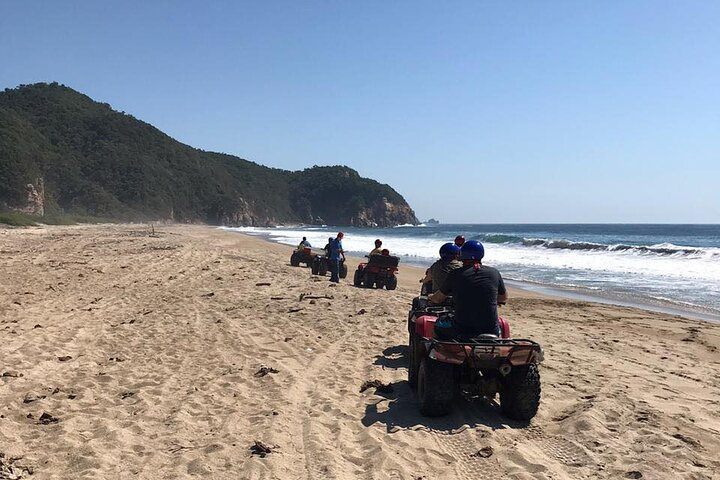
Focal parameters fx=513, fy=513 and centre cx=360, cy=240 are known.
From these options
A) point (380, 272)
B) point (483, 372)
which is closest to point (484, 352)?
point (483, 372)

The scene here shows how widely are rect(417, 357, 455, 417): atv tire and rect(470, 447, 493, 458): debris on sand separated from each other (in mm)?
697

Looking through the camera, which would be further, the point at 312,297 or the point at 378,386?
the point at 312,297

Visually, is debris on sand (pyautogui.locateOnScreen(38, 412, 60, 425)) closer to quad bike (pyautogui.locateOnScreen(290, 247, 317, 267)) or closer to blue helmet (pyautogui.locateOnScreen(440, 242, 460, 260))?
blue helmet (pyautogui.locateOnScreen(440, 242, 460, 260))

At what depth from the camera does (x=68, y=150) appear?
8962 cm

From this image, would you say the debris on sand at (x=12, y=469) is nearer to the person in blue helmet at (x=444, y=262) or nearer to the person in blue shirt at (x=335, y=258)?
the person in blue helmet at (x=444, y=262)

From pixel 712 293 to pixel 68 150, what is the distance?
9752cm

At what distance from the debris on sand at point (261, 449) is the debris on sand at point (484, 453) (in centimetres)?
173

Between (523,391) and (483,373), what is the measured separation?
1.34 feet

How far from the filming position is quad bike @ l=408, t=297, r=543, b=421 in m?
4.84

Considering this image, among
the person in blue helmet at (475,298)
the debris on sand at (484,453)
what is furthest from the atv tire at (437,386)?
the debris on sand at (484,453)

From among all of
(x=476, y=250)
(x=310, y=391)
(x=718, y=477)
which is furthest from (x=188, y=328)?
(x=718, y=477)

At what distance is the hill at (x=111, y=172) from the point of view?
68944mm

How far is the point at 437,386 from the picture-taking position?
507cm

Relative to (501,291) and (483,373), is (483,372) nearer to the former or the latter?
(483,373)
